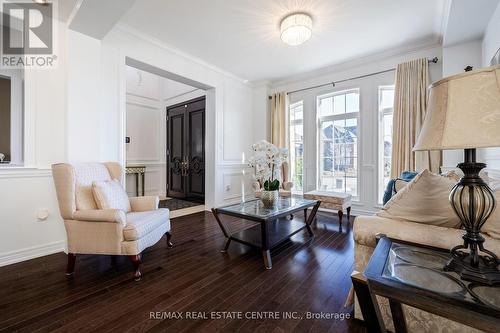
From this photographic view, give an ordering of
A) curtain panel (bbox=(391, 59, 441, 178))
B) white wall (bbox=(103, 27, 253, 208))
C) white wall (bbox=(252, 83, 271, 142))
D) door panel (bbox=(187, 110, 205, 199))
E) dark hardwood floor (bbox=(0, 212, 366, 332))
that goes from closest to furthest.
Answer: dark hardwood floor (bbox=(0, 212, 366, 332)) → white wall (bbox=(103, 27, 253, 208)) → curtain panel (bbox=(391, 59, 441, 178)) → door panel (bbox=(187, 110, 205, 199)) → white wall (bbox=(252, 83, 271, 142))

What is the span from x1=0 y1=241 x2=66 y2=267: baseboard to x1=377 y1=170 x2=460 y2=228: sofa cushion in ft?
10.9

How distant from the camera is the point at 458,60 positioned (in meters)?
3.01

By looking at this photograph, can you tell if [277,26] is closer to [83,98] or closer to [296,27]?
[296,27]

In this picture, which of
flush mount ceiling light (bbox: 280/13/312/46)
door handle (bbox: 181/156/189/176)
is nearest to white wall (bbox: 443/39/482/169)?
flush mount ceiling light (bbox: 280/13/312/46)

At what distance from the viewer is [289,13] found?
105 inches

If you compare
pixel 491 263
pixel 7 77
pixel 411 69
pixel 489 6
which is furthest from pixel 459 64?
pixel 7 77

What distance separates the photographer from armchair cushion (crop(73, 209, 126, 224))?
6.17 feet

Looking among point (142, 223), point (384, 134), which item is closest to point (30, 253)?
point (142, 223)

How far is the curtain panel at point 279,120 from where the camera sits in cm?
482

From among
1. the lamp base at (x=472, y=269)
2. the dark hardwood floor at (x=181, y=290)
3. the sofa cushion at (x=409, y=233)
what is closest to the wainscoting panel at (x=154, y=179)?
the dark hardwood floor at (x=181, y=290)

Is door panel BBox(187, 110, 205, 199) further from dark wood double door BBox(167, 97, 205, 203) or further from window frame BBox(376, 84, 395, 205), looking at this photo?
window frame BBox(376, 84, 395, 205)

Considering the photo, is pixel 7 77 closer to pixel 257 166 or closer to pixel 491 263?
pixel 257 166

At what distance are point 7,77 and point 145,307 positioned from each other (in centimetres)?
300

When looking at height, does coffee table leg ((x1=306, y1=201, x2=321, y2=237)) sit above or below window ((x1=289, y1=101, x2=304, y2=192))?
below
